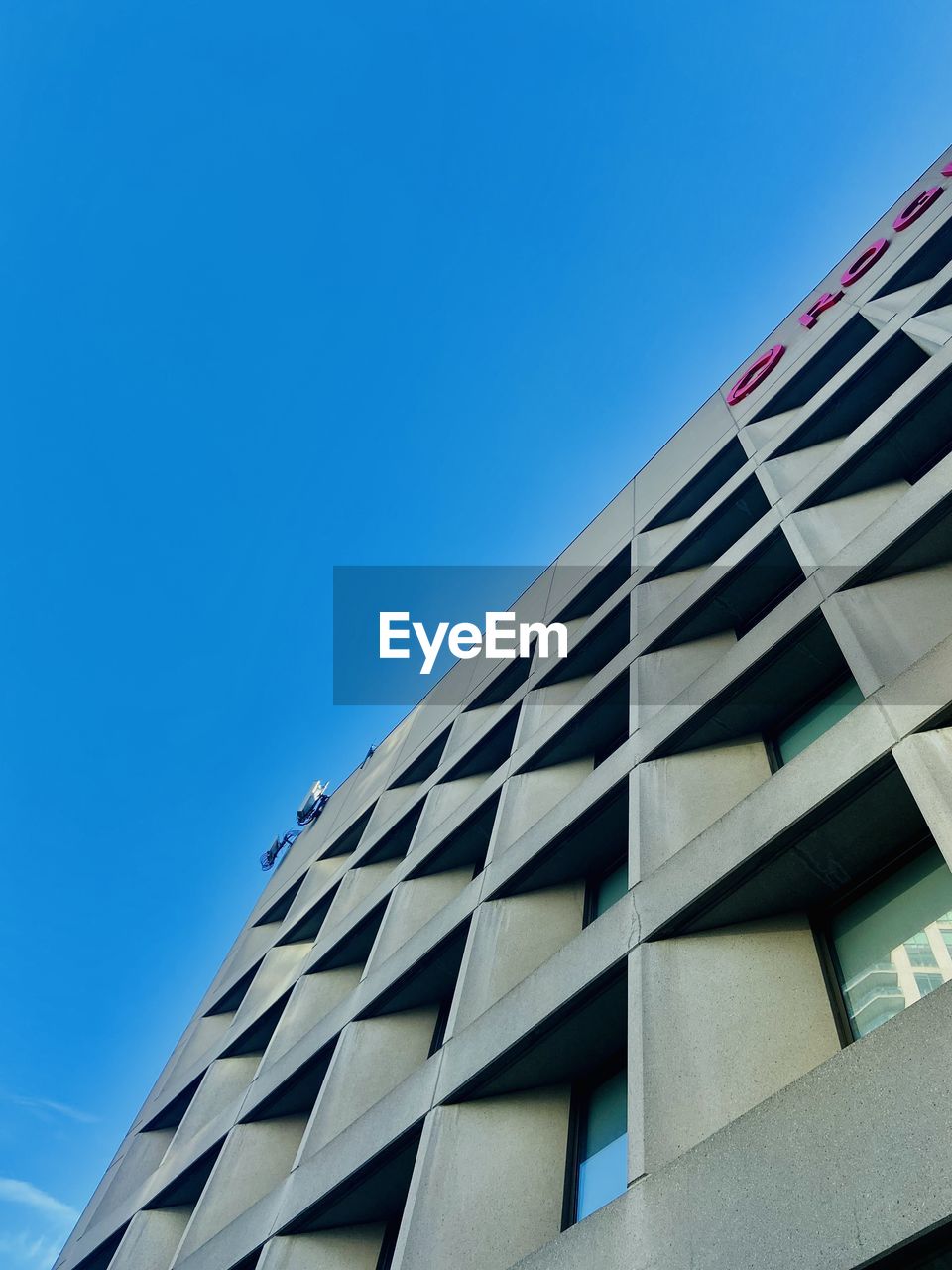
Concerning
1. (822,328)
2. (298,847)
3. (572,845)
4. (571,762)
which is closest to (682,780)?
(572,845)

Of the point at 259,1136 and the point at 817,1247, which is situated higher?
the point at 259,1136

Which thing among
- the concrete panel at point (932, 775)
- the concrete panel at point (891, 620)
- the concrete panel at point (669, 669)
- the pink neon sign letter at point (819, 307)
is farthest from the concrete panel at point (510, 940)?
the pink neon sign letter at point (819, 307)

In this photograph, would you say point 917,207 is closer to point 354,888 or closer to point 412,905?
point 412,905

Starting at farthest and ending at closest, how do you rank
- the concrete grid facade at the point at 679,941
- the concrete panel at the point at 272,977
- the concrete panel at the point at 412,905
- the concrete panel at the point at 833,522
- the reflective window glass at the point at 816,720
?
1. the concrete panel at the point at 272,977
2. the concrete panel at the point at 412,905
3. the concrete panel at the point at 833,522
4. the reflective window glass at the point at 816,720
5. the concrete grid facade at the point at 679,941

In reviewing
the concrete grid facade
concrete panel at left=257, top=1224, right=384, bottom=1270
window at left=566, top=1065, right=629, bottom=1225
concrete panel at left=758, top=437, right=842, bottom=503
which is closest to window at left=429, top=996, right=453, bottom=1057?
the concrete grid facade

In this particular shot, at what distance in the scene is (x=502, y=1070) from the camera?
35.5ft

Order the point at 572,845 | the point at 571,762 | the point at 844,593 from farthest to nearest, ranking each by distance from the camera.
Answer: the point at 571,762
the point at 572,845
the point at 844,593

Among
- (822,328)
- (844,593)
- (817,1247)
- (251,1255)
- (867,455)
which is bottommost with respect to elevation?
(817,1247)

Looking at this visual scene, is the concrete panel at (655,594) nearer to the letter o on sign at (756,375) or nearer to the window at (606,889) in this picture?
the window at (606,889)

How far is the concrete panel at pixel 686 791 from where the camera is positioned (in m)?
11.2

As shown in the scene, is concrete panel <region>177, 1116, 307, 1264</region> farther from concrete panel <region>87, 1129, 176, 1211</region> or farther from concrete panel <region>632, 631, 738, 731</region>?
concrete panel <region>632, 631, 738, 731</region>

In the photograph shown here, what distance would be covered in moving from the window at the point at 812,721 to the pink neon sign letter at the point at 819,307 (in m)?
13.8

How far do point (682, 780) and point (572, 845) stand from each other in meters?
2.29

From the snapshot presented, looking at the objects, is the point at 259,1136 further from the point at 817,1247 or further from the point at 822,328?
the point at 822,328
